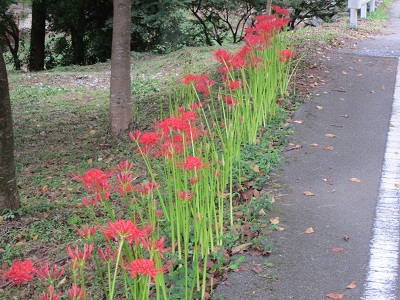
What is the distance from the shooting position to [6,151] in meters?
4.80

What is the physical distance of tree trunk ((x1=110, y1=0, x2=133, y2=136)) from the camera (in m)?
6.86

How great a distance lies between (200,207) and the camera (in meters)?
3.63

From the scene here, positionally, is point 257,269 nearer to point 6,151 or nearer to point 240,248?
point 240,248

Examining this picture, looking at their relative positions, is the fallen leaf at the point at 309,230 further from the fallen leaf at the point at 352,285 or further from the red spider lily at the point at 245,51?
the red spider lily at the point at 245,51

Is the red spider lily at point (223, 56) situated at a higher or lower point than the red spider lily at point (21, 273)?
higher

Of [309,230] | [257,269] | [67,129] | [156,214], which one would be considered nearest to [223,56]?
[309,230]

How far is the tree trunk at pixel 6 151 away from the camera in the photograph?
185 inches

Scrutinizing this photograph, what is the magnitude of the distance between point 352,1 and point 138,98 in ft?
18.1

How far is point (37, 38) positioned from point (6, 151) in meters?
11.6

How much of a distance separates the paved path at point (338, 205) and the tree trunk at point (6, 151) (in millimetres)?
2123

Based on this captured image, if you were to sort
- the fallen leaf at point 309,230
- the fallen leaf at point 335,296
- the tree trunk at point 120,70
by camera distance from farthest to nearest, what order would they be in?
the tree trunk at point 120,70 → the fallen leaf at point 309,230 → the fallen leaf at point 335,296

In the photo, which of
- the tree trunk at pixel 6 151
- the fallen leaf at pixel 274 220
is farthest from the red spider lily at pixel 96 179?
the tree trunk at pixel 6 151

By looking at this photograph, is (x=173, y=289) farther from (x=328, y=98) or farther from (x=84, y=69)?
(x=84, y=69)

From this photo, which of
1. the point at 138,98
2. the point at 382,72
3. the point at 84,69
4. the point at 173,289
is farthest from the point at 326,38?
the point at 173,289
